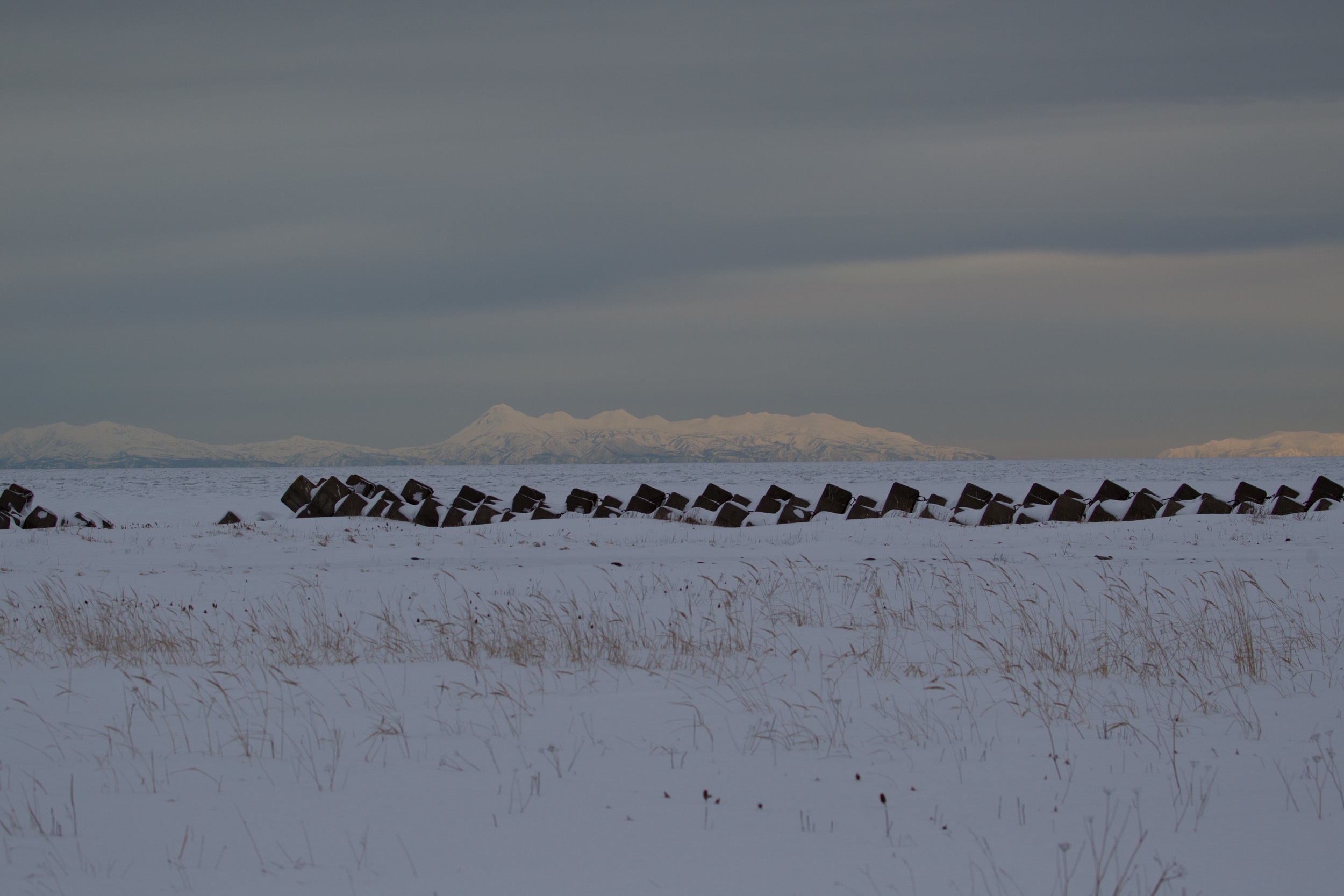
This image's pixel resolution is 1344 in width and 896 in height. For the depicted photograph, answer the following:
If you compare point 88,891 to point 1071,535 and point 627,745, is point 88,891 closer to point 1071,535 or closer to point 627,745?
point 627,745

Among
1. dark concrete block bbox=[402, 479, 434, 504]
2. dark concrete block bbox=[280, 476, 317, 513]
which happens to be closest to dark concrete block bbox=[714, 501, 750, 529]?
dark concrete block bbox=[402, 479, 434, 504]

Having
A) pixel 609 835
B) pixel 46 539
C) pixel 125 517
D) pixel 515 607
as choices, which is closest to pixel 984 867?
pixel 609 835

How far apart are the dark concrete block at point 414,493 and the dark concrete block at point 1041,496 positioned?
14627 mm

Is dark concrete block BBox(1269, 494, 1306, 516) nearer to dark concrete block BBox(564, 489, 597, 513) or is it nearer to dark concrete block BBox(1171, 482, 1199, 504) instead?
dark concrete block BBox(1171, 482, 1199, 504)

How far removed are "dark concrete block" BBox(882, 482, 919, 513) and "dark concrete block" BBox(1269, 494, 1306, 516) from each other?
7.36 meters

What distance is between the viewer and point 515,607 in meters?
10.5

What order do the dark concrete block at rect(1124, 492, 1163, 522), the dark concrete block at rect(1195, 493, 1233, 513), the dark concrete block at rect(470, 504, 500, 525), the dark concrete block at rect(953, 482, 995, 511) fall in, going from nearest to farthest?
1. the dark concrete block at rect(1124, 492, 1163, 522)
2. the dark concrete block at rect(1195, 493, 1233, 513)
3. the dark concrete block at rect(953, 482, 995, 511)
4. the dark concrete block at rect(470, 504, 500, 525)

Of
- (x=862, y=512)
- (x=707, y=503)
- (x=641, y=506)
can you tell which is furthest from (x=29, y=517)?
(x=862, y=512)

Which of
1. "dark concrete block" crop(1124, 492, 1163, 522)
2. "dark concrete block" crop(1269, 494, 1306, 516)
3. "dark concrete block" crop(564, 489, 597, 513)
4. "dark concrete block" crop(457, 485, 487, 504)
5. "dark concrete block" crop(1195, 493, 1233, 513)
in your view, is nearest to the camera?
"dark concrete block" crop(1269, 494, 1306, 516)

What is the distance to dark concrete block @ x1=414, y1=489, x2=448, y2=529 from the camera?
20.8 metres

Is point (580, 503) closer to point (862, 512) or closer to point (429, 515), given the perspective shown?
point (429, 515)

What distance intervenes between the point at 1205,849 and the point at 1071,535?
45.7 ft

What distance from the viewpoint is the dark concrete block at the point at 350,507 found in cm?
2161

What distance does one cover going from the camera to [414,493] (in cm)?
2311
